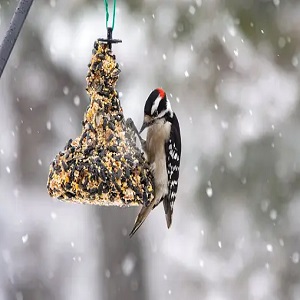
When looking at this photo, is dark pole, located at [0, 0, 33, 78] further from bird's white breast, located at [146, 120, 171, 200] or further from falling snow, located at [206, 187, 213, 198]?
falling snow, located at [206, 187, 213, 198]

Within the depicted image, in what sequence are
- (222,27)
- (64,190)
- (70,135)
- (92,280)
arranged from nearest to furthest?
1. (64,190)
2. (222,27)
3. (70,135)
4. (92,280)

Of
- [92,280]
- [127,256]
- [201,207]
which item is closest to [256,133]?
[201,207]

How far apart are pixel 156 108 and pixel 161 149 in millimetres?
222

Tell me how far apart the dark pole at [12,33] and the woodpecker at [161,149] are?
1.25m

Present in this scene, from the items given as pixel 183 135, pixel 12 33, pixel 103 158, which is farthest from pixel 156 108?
pixel 183 135

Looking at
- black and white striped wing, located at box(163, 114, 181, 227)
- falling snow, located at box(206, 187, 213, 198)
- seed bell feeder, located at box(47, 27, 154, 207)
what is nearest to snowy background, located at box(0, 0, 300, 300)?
falling snow, located at box(206, 187, 213, 198)

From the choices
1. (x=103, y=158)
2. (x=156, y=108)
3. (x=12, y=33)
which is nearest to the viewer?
(x=12, y=33)

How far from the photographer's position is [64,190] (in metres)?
3.86

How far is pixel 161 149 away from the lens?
176 inches

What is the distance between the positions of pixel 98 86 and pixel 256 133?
18.6 feet

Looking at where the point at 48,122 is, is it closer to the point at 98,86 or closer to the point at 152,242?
the point at 152,242

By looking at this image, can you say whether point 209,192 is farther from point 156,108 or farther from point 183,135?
point 156,108

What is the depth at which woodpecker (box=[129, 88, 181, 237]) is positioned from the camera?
4.30m

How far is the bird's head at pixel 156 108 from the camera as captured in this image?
4.30 m
